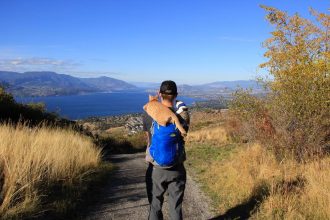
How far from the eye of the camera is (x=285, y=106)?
11.3 metres

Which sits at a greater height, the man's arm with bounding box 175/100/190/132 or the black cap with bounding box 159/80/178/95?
the black cap with bounding box 159/80/178/95

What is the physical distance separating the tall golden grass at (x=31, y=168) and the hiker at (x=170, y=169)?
208cm

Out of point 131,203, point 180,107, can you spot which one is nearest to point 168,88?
point 180,107

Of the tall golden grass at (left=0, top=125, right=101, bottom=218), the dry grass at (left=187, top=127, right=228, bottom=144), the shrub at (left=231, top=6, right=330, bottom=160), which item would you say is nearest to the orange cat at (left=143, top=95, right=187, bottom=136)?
the tall golden grass at (left=0, top=125, right=101, bottom=218)

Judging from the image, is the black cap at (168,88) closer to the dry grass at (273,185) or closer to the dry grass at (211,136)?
the dry grass at (273,185)

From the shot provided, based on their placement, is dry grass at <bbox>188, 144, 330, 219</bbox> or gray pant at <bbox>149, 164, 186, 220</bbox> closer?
gray pant at <bbox>149, 164, 186, 220</bbox>

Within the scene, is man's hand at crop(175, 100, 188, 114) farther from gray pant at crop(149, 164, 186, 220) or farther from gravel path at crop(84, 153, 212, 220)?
gravel path at crop(84, 153, 212, 220)

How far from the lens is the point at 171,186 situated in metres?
5.51

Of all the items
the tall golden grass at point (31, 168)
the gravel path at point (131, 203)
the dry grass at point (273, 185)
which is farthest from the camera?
the gravel path at point (131, 203)

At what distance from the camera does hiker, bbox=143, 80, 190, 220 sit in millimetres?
5285

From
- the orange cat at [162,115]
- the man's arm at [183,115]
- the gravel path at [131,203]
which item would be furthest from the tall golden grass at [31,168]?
the man's arm at [183,115]

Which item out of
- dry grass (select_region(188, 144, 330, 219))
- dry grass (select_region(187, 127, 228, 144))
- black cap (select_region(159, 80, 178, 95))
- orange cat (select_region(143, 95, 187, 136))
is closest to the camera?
orange cat (select_region(143, 95, 187, 136))

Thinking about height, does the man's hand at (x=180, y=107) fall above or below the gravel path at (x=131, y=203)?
above

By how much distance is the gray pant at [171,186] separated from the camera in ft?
17.8
